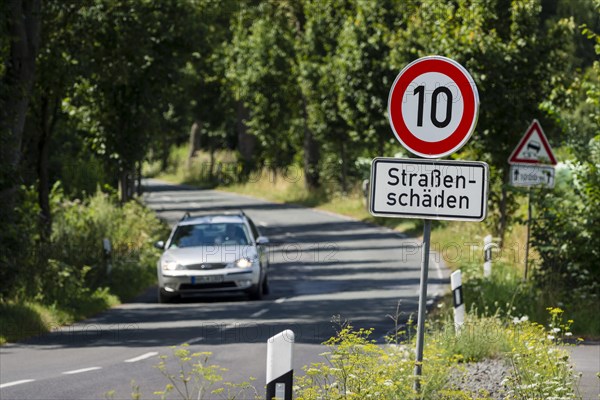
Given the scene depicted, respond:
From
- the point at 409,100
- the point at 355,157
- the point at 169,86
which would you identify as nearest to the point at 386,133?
the point at 169,86

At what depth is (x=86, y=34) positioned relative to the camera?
1018 inches

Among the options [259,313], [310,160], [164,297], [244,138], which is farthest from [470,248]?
[244,138]

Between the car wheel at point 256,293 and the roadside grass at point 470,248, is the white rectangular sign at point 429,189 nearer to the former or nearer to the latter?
the roadside grass at point 470,248

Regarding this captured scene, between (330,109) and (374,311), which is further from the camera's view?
(330,109)

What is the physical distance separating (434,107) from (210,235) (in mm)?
14803

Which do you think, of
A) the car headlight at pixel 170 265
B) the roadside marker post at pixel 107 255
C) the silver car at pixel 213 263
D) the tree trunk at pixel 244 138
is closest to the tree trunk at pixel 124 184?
the roadside marker post at pixel 107 255

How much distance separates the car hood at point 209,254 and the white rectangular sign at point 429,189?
13.6 m

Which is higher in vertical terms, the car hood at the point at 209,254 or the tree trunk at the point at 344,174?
the tree trunk at the point at 344,174

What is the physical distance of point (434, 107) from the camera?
24.9 ft

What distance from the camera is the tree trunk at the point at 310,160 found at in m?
53.9

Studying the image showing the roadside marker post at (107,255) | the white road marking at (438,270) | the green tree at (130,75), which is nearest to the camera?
the roadside marker post at (107,255)

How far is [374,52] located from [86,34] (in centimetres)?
1691

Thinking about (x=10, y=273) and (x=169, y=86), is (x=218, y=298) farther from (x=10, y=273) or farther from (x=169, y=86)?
(x=169, y=86)

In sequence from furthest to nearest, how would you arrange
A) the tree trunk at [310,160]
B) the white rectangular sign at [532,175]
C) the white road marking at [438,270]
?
the tree trunk at [310,160] → the white road marking at [438,270] → the white rectangular sign at [532,175]
